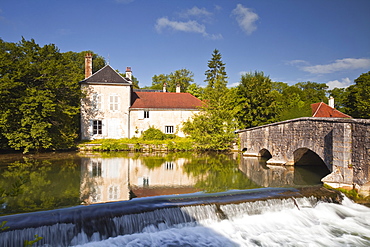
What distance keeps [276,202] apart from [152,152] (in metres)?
15.3

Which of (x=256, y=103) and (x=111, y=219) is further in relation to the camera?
(x=256, y=103)

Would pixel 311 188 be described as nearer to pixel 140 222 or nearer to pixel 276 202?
pixel 276 202

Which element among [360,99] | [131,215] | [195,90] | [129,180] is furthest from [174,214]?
[195,90]

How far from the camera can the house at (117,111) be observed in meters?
25.9

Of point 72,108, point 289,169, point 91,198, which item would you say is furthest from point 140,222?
point 72,108

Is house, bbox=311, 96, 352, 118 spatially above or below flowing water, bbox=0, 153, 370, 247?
above

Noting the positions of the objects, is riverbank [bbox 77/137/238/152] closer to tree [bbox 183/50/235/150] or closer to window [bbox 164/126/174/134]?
tree [bbox 183/50/235/150]

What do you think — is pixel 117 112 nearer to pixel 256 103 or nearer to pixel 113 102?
pixel 113 102

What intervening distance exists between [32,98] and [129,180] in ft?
39.1

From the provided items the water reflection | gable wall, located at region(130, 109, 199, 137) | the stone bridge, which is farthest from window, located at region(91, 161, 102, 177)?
gable wall, located at region(130, 109, 199, 137)

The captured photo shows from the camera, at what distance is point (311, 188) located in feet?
31.9

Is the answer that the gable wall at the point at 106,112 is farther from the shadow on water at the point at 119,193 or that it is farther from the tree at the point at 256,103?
the tree at the point at 256,103

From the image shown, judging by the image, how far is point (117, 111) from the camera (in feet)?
87.4

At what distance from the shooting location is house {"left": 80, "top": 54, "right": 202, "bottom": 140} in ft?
85.1
